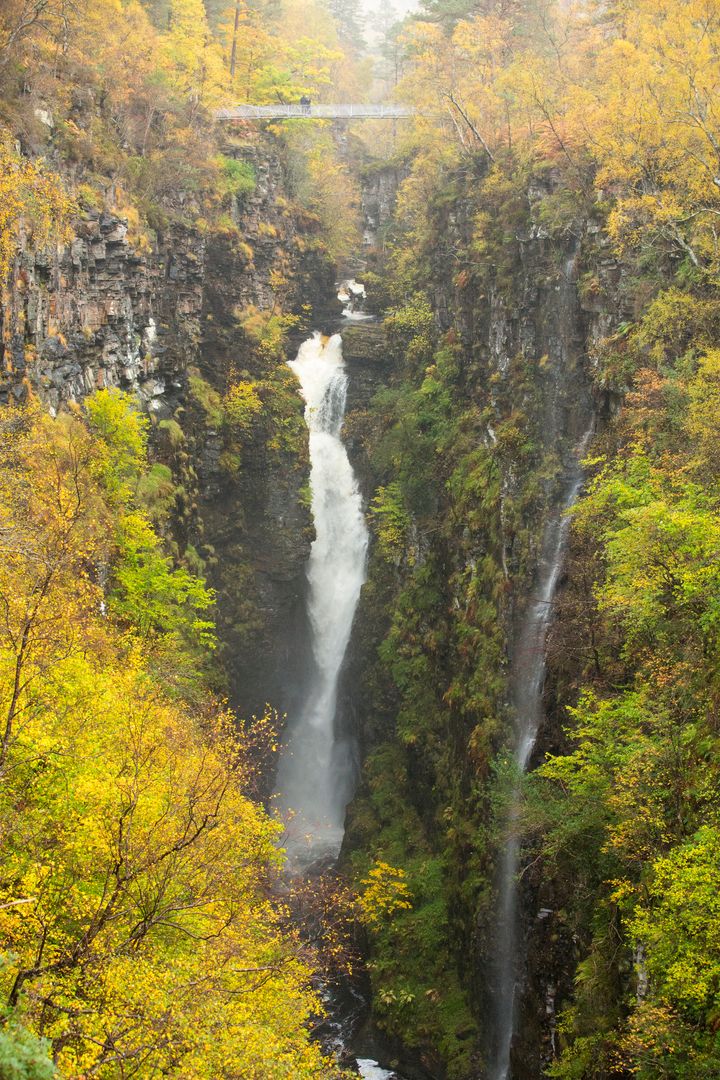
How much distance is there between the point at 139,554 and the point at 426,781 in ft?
41.7

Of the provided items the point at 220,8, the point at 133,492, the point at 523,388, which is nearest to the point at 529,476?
the point at 523,388

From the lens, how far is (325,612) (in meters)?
36.5

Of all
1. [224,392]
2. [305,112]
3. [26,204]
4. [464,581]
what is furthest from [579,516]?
[305,112]

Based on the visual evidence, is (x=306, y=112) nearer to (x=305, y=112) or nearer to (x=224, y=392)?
(x=305, y=112)

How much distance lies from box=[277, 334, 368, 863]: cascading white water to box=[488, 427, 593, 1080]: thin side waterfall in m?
12.8

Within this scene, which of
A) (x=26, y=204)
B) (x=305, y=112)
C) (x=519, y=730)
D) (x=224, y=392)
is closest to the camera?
(x=519, y=730)

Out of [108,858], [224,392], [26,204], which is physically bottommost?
[108,858]

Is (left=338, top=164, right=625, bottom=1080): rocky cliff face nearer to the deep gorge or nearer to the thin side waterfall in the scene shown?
the deep gorge

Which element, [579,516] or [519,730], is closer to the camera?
[579,516]

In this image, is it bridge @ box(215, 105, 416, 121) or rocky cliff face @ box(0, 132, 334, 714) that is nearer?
rocky cliff face @ box(0, 132, 334, 714)

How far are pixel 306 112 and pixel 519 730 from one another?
35252mm

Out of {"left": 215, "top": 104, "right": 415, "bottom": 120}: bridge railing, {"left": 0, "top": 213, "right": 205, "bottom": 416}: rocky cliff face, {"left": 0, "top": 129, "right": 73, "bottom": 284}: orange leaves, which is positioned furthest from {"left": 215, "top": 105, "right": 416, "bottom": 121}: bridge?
{"left": 0, "top": 129, "right": 73, "bottom": 284}: orange leaves

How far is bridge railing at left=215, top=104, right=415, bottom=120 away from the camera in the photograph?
40.1m

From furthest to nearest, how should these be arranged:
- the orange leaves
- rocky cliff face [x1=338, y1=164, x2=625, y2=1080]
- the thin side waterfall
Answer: rocky cliff face [x1=338, y1=164, x2=625, y2=1080]
the orange leaves
the thin side waterfall
